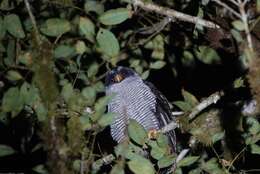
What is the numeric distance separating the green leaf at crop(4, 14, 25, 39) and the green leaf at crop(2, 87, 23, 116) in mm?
226

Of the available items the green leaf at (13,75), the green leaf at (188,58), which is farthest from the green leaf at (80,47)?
the green leaf at (188,58)

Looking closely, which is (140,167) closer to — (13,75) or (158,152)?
(158,152)

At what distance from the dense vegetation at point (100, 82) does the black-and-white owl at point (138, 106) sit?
0.19m

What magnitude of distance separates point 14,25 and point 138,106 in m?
1.52

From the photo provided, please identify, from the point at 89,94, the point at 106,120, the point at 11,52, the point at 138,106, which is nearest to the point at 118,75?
the point at 138,106

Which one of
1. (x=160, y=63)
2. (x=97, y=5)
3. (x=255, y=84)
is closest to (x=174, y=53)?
(x=160, y=63)

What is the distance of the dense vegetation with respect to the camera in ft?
5.58

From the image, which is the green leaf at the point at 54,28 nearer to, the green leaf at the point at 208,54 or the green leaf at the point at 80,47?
the green leaf at the point at 80,47

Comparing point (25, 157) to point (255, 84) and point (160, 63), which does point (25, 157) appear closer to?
point (160, 63)

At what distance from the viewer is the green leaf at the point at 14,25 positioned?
6.04 ft

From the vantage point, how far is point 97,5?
1971mm

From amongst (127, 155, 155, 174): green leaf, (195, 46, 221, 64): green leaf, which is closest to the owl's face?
(195, 46, 221, 64): green leaf

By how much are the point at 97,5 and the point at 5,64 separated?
1.49 ft

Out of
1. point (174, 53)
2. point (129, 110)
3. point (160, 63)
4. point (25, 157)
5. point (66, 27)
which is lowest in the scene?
point (25, 157)
